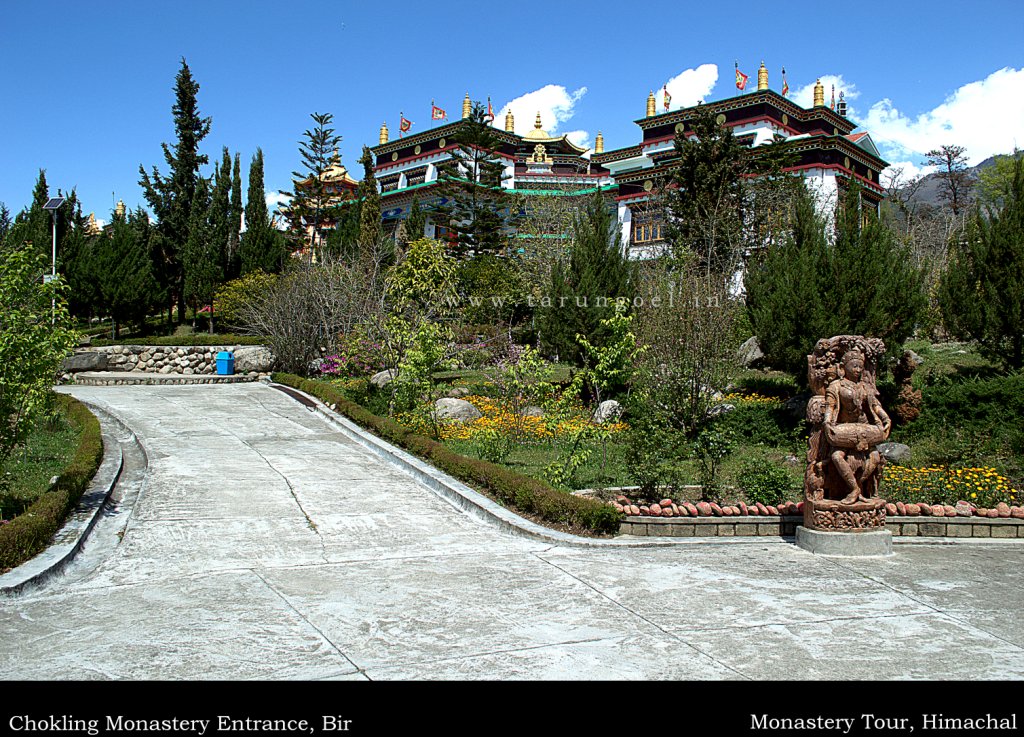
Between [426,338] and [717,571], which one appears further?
[426,338]

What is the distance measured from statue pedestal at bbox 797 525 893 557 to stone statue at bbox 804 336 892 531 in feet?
0.23

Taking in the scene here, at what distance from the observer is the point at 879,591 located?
19.2 feet

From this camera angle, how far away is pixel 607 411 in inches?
584

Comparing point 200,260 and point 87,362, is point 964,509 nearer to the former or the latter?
point 87,362

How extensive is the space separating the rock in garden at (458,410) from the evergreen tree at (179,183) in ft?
74.1

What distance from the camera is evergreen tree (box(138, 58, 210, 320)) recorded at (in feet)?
109

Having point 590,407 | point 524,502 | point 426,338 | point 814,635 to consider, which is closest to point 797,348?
point 590,407

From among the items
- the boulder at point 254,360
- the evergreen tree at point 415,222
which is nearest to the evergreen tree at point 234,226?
the evergreen tree at point 415,222

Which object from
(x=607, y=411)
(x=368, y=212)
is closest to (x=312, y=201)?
(x=368, y=212)

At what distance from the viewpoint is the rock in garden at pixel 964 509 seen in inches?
320

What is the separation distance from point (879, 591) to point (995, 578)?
1.25 metres

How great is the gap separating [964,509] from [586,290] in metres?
9.72
